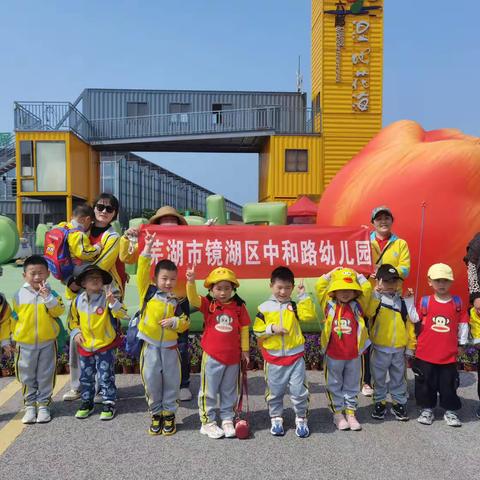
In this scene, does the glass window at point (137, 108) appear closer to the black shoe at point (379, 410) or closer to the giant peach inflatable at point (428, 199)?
the giant peach inflatable at point (428, 199)

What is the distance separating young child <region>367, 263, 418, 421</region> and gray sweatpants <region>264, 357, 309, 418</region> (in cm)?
70

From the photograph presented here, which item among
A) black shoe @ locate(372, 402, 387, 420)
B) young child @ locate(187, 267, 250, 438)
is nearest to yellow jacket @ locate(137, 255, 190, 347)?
young child @ locate(187, 267, 250, 438)

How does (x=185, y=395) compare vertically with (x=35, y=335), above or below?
below

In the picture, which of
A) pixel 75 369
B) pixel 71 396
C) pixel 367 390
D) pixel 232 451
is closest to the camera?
pixel 232 451

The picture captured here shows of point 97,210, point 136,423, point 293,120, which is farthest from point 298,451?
point 293,120

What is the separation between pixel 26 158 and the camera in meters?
18.7

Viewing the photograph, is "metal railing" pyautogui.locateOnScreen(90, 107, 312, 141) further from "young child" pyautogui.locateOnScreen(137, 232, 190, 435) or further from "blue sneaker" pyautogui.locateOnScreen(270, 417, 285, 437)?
"blue sneaker" pyautogui.locateOnScreen(270, 417, 285, 437)

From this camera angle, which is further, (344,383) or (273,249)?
(273,249)

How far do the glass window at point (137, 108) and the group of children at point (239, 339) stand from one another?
63.0 ft

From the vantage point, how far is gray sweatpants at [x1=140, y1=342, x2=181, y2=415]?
3.58 metres

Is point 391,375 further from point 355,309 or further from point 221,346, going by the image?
point 221,346

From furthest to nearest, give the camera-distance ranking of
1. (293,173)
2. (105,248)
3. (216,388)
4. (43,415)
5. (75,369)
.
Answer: (293,173)
(75,369)
(105,248)
(43,415)
(216,388)

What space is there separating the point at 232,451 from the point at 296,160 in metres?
16.6

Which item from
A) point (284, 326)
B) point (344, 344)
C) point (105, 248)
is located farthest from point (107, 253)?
point (344, 344)
